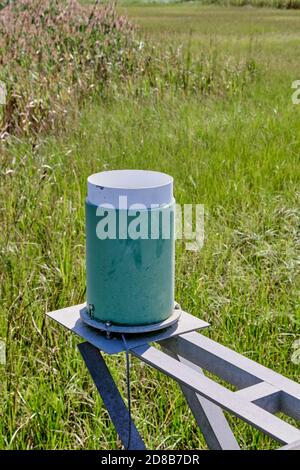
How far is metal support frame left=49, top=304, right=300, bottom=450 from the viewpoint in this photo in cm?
138

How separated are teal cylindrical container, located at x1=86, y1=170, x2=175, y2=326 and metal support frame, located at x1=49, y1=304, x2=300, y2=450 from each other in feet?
0.26

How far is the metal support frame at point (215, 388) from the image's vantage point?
1381 mm

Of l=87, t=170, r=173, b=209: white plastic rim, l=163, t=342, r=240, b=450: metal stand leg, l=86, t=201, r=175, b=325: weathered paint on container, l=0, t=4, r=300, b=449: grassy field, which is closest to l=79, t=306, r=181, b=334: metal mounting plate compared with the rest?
l=86, t=201, r=175, b=325: weathered paint on container

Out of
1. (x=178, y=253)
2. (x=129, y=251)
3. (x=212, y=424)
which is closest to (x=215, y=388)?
(x=212, y=424)

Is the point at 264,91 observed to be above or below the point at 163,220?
below

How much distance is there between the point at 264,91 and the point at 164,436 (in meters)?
4.92

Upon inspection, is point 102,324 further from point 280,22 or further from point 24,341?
point 280,22

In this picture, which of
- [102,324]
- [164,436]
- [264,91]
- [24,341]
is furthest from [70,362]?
[264,91]

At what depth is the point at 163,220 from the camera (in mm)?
1643

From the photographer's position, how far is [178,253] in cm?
326

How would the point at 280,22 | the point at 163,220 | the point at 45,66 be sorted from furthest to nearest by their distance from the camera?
the point at 280,22 < the point at 45,66 < the point at 163,220

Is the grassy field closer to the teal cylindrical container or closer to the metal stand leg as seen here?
the metal stand leg

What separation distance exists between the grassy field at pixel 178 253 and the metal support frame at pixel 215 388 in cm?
57

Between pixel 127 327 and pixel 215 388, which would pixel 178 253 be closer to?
pixel 127 327
